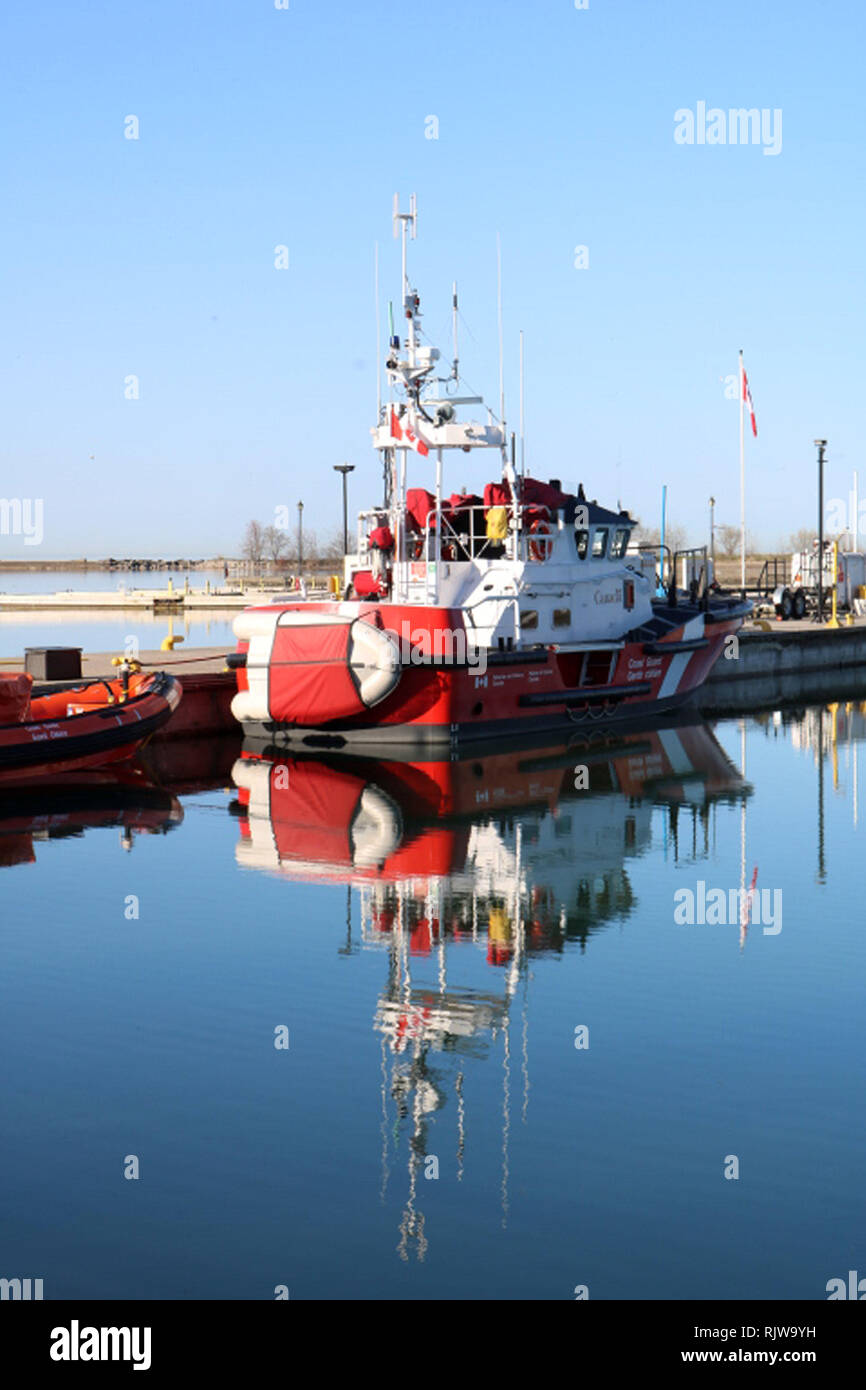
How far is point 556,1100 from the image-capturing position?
10.3 metres

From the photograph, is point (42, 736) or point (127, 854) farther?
point (42, 736)

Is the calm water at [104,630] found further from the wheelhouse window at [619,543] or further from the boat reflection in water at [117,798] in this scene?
the wheelhouse window at [619,543]

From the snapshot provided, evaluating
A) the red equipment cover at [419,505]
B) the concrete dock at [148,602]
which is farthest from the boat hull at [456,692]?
the concrete dock at [148,602]

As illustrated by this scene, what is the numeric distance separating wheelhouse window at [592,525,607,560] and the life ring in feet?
5.10

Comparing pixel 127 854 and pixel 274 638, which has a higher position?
pixel 274 638

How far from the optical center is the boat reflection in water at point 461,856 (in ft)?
37.3

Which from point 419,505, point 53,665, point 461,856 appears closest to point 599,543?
point 419,505

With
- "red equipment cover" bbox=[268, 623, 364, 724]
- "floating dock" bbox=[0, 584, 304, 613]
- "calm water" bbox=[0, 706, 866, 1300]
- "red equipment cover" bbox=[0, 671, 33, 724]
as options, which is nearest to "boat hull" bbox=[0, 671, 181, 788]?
"red equipment cover" bbox=[0, 671, 33, 724]

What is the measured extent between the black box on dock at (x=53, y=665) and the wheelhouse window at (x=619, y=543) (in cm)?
1041

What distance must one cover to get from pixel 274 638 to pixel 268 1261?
18703 millimetres

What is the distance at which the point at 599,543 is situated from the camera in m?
30.0

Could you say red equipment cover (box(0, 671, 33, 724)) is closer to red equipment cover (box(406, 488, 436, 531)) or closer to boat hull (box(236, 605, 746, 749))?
boat hull (box(236, 605, 746, 749))
